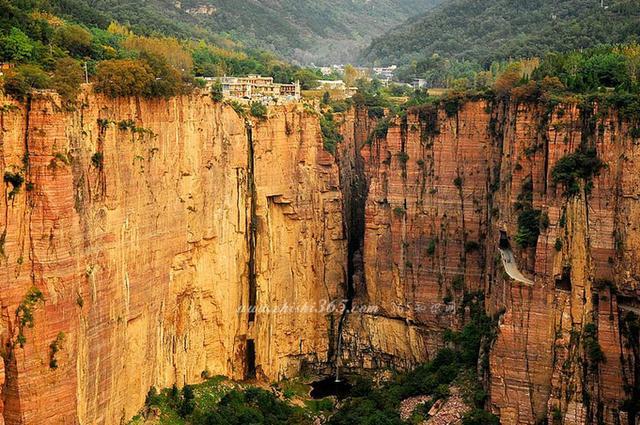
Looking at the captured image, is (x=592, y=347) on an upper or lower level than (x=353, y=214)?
lower

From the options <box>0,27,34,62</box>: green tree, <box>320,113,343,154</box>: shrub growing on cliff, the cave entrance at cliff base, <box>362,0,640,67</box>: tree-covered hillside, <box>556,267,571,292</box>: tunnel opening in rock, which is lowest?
the cave entrance at cliff base

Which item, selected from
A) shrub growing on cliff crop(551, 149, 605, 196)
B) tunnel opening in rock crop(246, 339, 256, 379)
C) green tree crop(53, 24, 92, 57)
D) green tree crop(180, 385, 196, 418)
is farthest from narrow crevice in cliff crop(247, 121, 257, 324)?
shrub growing on cliff crop(551, 149, 605, 196)

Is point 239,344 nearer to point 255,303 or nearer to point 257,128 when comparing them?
point 255,303

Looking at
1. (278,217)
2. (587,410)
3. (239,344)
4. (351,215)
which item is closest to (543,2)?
(351,215)

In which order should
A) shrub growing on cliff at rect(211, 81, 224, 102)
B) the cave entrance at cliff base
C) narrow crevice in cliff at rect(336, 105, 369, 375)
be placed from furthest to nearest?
narrow crevice in cliff at rect(336, 105, 369, 375)
the cave entrance at cliff base
shrub growing on cliff at rect(211, 81, 224, 102)

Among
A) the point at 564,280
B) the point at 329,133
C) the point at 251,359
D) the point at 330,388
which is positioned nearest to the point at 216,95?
the point at 329,133

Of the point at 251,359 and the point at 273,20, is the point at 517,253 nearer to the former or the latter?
the point at 251,359

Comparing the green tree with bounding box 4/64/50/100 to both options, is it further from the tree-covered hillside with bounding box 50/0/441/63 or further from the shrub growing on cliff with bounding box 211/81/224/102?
the tree-covered hillside with bounding box 50/0/441/63
